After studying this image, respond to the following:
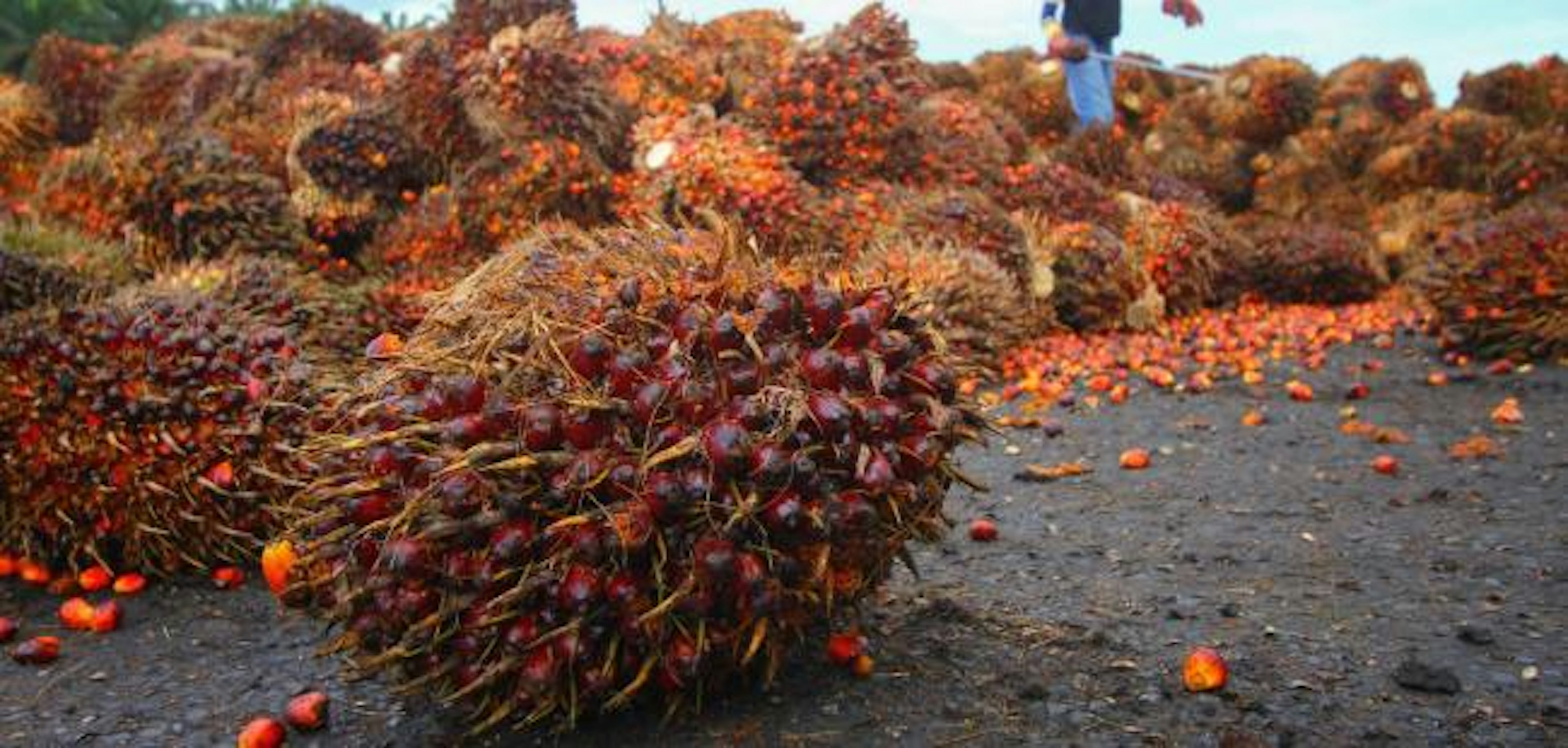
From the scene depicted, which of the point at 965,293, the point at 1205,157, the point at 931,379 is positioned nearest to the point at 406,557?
the point at 931,379

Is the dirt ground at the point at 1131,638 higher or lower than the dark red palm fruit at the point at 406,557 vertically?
lower

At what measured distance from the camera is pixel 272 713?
2.54 meters

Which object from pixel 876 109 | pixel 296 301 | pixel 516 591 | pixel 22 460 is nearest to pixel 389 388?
pixel 516 591

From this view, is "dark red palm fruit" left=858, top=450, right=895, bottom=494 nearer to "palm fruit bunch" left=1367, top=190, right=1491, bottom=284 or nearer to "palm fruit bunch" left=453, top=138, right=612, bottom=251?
"palm fruit bunch" left=453, top=138, right=612, bottom=251

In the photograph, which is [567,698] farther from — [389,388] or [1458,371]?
[1458,371]

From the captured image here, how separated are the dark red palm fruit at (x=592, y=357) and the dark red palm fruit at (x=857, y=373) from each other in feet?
1.34

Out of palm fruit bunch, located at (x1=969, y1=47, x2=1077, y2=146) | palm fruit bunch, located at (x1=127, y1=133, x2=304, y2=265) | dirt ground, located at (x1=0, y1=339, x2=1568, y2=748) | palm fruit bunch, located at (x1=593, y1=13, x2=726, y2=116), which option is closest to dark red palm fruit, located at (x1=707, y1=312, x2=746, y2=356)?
dirt ground, located at (x1=0, y1=339, x2=1568, y2=748)

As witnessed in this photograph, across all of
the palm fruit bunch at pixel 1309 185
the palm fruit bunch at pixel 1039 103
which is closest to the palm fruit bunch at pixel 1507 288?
the palm fruit bunch at pixel 1309 185

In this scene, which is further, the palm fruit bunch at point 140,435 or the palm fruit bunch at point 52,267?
the palm fruit bunch at point 52,267

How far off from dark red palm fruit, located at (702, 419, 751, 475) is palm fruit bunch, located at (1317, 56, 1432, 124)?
1248 cm

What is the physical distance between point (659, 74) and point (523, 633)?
5887 millimetres

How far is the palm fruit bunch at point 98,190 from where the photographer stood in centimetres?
515

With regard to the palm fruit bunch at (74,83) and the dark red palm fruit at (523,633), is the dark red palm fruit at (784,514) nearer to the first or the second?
the dark red palm fruit at (523,633)

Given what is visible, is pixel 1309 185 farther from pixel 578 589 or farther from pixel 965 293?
pixel 578 589
